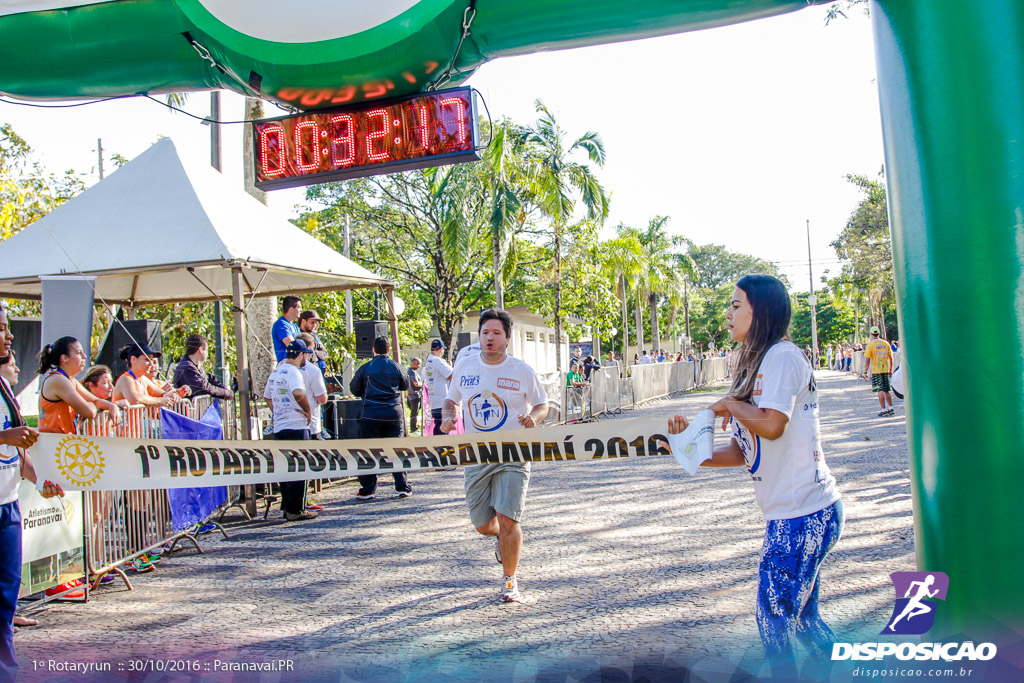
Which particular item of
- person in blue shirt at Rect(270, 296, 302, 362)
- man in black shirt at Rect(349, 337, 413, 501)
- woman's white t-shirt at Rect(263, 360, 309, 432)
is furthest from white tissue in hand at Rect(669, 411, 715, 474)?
person in blue shirt at Rect(270, 296, 302, 362)

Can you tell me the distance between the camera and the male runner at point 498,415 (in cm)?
492

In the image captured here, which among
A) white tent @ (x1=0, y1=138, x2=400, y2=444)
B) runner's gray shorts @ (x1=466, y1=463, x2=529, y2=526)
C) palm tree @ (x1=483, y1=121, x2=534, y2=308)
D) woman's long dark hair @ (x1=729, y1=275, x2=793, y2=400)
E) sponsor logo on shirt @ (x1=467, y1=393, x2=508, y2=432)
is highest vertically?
palm tree @ (x1=483, y1=121, x2=534, y2=308)

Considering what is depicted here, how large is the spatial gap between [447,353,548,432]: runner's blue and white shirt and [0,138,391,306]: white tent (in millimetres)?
4127

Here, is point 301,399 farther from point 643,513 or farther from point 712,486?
point 712,486

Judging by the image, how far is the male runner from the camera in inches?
194

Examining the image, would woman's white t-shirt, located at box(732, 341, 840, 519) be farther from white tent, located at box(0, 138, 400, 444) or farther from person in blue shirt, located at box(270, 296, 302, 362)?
person in blue shirt, located at box(270, 296, 302, 362)

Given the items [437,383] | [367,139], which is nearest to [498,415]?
[367,139]

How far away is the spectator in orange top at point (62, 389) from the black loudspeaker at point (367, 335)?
7081 mm

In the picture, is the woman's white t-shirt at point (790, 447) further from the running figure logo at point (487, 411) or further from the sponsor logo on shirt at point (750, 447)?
the running figure logo at point (487, 411)

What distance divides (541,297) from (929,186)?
25273 millimetres

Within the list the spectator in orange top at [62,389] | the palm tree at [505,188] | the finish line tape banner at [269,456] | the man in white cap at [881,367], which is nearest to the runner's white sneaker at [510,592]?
the finish line tape banner at [269,456]

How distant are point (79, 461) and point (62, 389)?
1437mm

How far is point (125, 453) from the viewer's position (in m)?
4.02

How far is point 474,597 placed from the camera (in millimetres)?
5145
